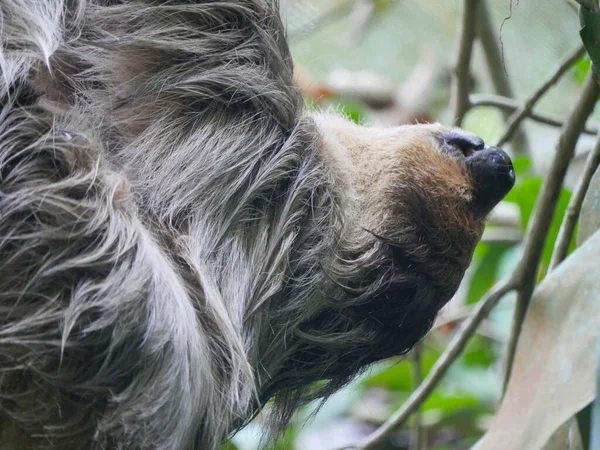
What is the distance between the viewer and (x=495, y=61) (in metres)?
3.07

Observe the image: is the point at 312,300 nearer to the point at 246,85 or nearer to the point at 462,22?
the point at 246,85

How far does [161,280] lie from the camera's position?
5.10 ft

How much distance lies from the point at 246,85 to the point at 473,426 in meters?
2.41

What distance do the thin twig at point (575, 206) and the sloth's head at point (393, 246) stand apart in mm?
154

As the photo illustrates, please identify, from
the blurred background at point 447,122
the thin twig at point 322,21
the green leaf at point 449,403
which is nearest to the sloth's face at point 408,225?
the blurred background at point 447,122

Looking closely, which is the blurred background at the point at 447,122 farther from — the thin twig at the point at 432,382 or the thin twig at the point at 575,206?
the thin twig at the point at 575,206

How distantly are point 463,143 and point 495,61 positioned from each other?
1.20 m

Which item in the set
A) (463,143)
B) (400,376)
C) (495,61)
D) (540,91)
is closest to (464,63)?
(540,91)

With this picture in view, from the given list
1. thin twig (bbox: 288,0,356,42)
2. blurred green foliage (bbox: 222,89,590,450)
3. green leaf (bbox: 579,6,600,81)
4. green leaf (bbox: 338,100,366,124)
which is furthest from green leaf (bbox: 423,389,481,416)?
green leaf (bbox: 579,6,600,81)

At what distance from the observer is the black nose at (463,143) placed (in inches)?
77.8

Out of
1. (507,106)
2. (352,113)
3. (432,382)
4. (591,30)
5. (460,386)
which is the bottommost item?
(460,386)

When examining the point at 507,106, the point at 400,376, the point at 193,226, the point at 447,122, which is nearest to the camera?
the point at 193,226

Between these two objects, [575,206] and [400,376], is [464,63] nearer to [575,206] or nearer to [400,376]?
[575,206]

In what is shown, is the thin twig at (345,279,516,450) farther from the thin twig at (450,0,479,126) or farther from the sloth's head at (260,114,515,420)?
the thin twig at (450,0,479,126)
